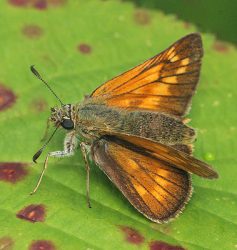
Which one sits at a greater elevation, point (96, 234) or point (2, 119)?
point (2, 119)

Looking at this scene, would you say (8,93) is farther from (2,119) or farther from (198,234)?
(198,234)

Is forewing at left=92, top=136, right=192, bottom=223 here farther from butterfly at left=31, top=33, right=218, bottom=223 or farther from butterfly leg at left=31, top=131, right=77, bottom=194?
butterfly leg at left=31, top=131, right=77, bottom=194

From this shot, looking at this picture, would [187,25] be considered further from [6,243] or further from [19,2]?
[6,243]

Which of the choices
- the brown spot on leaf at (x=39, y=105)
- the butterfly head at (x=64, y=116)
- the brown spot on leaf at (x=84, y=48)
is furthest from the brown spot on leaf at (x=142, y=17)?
the butterfly head at (x=64, y=116)

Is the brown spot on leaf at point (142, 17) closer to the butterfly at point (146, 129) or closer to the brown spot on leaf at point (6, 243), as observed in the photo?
the butterfly at point (146, 129)

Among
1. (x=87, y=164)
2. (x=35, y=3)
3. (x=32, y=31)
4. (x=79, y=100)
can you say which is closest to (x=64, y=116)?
(x=87, y=164)

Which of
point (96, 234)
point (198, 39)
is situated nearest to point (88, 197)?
point (96, 234)
